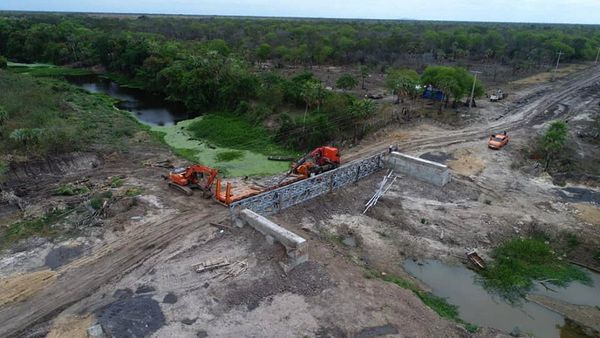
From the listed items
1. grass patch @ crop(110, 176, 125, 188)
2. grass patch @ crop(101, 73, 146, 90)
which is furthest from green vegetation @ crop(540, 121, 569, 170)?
grass patch @ crop(101, 73, 146, 90)

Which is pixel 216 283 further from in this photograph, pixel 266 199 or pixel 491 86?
pixel 491 86

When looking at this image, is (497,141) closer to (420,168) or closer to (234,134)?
(420,168)

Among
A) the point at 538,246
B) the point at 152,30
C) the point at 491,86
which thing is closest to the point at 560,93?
the point at 491,86

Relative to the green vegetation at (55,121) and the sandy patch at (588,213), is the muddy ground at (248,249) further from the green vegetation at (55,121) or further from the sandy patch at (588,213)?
the green vegetation at (55,121)

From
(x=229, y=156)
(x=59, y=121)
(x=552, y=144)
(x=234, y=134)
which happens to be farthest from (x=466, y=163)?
(x=59, y=121)

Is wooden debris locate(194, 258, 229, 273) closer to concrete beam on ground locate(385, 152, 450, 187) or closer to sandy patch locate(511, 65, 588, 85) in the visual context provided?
concrete beam on ground locate(385, 152, 450, 187)
